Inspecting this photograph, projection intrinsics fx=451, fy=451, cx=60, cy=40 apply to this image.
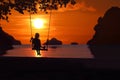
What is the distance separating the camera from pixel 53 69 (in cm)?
2253

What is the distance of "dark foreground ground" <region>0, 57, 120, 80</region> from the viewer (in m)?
22.1

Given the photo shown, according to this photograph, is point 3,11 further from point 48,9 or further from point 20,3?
Answer: point 48,9

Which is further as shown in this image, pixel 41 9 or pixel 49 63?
pixel 41 9

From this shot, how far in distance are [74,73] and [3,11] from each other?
20.1 feet

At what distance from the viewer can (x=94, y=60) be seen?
2250cm

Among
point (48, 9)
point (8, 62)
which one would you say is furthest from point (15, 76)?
point (48, 9)

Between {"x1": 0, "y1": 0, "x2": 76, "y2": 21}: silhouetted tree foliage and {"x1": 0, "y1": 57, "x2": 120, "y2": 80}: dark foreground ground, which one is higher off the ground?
{"x1": 0, "y1": 0, "x2": 76, "y2": 21}: silhouetted tree foliage

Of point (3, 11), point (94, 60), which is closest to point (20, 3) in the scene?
point (3, 11)

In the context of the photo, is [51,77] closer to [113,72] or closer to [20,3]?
[113,72]

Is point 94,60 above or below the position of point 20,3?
below

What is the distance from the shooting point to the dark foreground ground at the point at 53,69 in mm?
22109

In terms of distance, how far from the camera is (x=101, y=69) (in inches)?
872

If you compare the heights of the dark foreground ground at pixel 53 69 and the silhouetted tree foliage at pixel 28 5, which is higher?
the silhouetted tree foliage at pixel 28 5

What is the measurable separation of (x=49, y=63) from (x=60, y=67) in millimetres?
586
